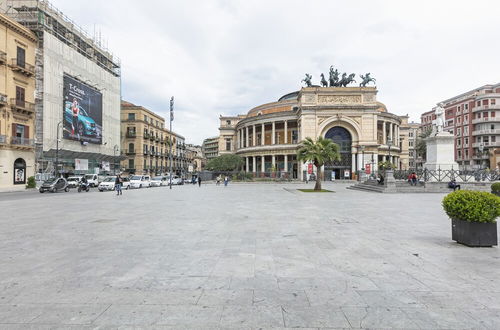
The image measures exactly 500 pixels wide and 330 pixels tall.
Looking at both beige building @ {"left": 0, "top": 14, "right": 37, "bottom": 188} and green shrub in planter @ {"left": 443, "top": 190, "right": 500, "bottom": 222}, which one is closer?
green shrub in planter @ {"left": 443, "top": 190, "right": 500, "bottom": 222}

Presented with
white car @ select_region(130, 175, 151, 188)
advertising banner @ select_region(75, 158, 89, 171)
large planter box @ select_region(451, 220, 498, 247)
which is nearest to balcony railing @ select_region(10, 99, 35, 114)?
advertising banner @ select_region(75, 158, 89, 171)

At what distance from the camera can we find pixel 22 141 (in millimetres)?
31016

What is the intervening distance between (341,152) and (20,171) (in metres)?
53.7

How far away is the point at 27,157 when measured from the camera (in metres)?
32.0

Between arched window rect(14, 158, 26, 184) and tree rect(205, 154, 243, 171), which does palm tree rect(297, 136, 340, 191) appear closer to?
arched window rect(14, 158, 26, 184)

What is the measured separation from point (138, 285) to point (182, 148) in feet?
300

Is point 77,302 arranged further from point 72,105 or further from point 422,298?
point 72,105

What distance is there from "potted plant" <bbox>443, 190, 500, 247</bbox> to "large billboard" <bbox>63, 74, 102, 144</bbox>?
44671mm

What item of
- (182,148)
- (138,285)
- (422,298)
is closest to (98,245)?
(138,285)

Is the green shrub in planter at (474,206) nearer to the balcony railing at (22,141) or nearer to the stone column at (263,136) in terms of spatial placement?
the balcony railing at (22,141)

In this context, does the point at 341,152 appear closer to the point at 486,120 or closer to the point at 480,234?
the point at 486,120

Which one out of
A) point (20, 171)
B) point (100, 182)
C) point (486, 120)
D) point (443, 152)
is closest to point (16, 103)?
point (20, 171)

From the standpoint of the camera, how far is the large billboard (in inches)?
1526

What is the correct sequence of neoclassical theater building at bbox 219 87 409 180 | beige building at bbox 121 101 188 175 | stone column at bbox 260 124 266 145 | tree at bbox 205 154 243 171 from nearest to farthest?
1. neoclassical theater building at bbox 219 87 409 180
2. beige building at bbox 121 101 188 175
3. tree at bbox 205 154 243 171
4. stone column at bbox 260 124 266 145
